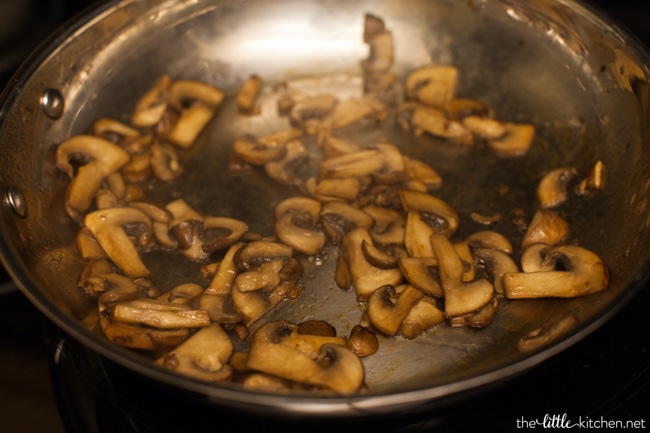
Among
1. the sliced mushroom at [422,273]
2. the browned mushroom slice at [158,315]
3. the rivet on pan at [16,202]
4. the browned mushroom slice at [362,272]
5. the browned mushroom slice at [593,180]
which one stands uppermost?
the browned mushroom slice at [593,180]

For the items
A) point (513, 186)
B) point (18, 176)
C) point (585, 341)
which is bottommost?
point (18, 176)

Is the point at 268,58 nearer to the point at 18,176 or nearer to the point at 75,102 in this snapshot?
the point at 75,102

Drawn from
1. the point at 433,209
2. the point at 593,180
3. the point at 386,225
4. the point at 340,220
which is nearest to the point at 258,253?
the point at 340,220

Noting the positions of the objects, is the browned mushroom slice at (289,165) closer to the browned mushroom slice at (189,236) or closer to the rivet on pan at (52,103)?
the browned mushroom slice at (189,236)

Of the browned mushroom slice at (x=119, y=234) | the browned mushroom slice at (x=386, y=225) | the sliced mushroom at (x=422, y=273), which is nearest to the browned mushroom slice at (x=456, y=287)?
the sliced mushroom at (x=422, y=273)

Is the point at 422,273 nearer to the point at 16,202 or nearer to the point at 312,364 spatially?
the point at 312,364

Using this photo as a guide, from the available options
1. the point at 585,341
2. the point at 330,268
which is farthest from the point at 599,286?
the point at 330,268
